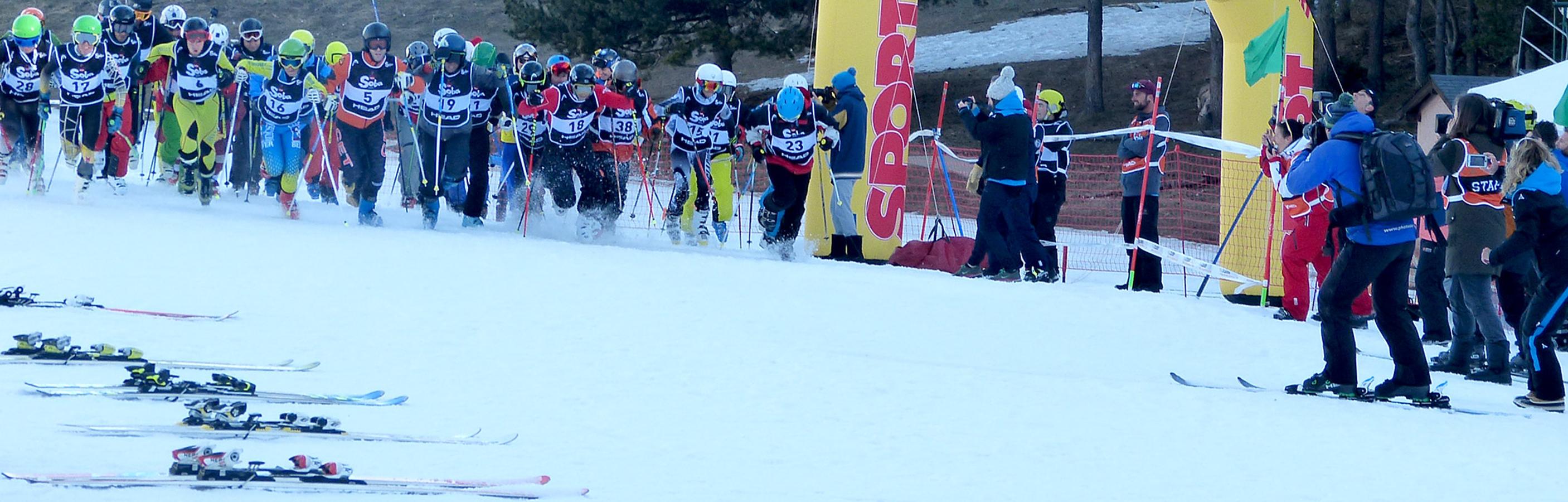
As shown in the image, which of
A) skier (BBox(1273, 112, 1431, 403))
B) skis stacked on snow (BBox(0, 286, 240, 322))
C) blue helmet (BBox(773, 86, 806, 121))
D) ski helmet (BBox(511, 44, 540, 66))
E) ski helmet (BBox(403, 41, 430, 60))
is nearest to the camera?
skier (BBox(1273, 112, 1431, 403))

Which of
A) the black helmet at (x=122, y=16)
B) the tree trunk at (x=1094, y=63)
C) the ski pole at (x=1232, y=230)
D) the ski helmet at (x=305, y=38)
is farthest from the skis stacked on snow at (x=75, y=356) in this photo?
the tree trunk at (x=1094, y=63)

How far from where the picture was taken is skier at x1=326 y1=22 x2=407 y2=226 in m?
12.9

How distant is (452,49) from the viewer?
12.9 metres

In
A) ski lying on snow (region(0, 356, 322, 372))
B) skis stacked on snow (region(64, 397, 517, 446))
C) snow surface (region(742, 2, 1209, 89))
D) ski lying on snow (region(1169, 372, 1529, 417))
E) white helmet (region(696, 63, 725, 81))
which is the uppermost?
snow surface (region(742, 2, 1209, 89))

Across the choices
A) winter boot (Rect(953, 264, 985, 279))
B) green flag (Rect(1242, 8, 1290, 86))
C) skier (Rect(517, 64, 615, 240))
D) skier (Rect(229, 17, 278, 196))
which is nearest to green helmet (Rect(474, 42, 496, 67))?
skier (Rect(517, 64, 615, 240))

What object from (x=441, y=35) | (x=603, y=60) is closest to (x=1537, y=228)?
(x=603, y=60)

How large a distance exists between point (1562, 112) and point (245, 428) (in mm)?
11425

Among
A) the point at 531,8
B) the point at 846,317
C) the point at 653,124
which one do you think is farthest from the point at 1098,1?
the point at 846,317

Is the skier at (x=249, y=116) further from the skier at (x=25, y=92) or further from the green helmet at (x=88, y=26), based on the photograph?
the skier at (x=25, y=92)

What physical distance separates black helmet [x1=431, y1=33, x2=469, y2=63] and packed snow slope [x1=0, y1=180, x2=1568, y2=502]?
1.64 m

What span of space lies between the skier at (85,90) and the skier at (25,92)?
6.7 inches

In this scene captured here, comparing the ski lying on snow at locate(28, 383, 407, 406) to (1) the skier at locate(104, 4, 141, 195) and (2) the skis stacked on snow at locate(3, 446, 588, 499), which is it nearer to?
(2) the skis stacked on snow at locate(3, 446, 588, 499)

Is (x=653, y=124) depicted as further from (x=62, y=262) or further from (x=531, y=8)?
(x=531, y=8)

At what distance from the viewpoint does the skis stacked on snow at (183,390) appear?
5.98 m
